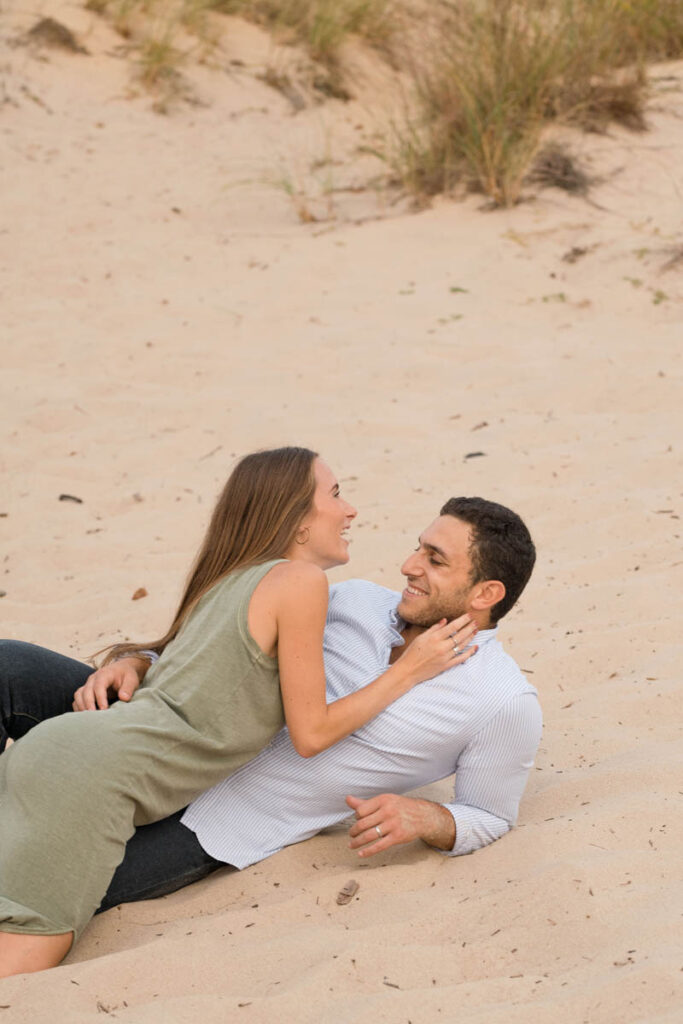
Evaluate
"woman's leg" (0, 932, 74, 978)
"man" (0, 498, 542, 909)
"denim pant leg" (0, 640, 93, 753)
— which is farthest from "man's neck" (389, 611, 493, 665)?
"woman's leg" (0, 932, 74, 978)

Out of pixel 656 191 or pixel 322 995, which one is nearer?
pixel 322 995

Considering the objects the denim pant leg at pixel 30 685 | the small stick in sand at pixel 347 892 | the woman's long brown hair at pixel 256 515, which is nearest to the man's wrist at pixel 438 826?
→ the small stick in sand at pixel 347 892

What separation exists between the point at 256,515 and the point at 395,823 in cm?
73

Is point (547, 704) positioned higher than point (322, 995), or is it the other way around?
point (322, 995)

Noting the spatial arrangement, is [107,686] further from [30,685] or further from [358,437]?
[358,437]

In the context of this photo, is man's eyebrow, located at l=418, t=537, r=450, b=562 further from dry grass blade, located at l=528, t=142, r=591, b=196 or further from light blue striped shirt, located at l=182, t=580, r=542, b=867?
dry grass blade, located at l=528, t=142, r=591, b=196

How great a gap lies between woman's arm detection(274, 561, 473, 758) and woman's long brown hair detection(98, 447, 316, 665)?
0.21 meters

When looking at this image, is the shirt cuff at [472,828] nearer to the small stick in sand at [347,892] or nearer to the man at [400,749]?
the man at [400,749]

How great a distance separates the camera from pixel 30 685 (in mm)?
2752

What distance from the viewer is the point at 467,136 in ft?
23.2

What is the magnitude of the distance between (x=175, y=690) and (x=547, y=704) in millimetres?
1174

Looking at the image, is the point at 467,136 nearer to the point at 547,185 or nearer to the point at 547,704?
the point at 547,185

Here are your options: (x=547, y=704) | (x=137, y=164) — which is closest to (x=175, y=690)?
(x=547, y=704)

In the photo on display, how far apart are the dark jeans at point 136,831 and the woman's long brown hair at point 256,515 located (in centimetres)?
33
